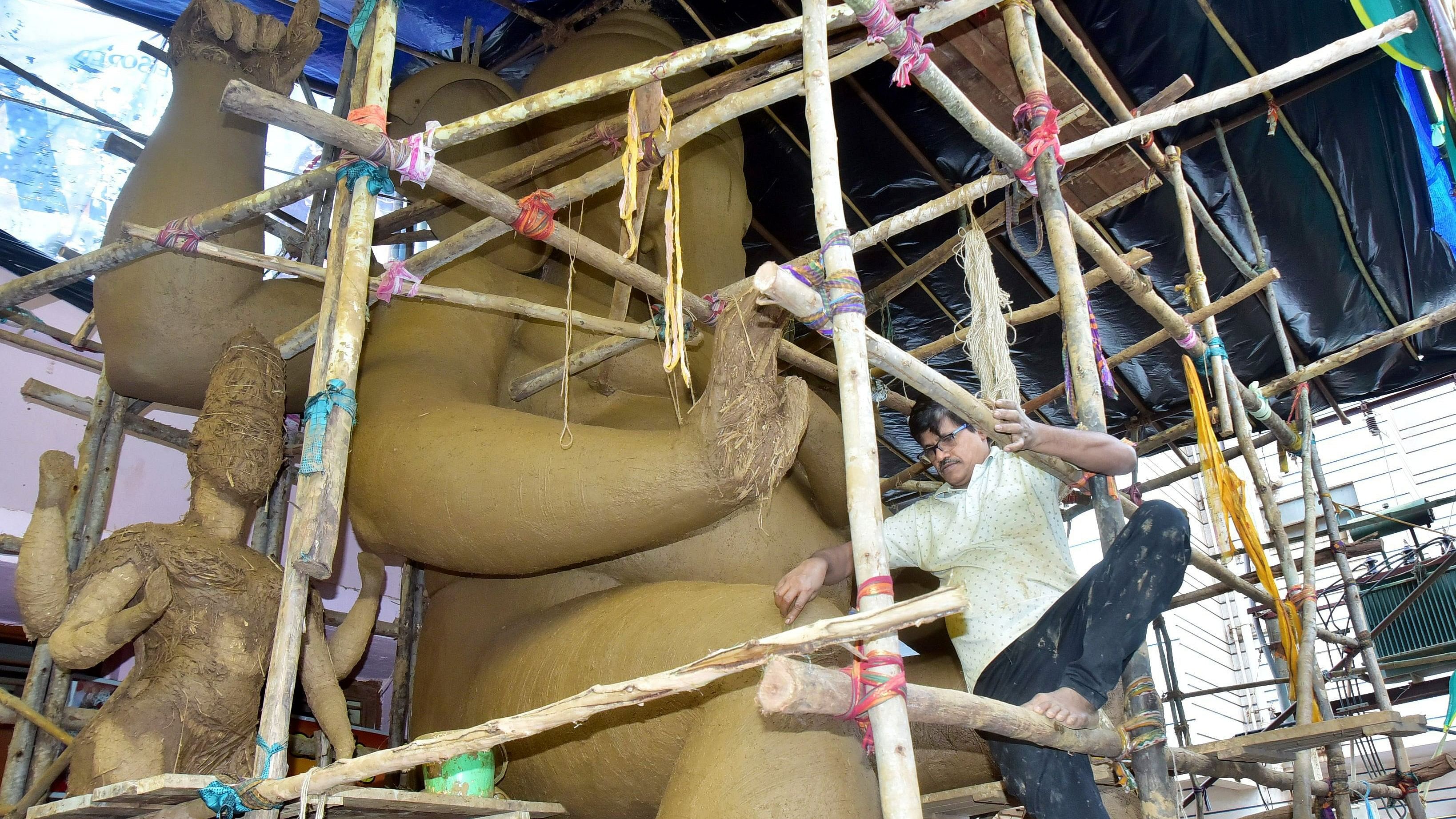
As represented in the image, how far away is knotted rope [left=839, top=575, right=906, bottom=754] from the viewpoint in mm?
2039

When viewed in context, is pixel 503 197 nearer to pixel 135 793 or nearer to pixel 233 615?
pixel 233 615

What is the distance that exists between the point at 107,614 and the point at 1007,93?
3612 millimetres

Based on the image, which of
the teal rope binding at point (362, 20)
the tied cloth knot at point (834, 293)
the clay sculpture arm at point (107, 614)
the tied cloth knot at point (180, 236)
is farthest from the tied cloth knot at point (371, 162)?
the clay sculpture arm at point (107, 614)

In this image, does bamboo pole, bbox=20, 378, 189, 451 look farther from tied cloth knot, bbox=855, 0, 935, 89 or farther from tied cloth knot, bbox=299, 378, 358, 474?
tied cloth knot, bbox=855, 0, 935, 89

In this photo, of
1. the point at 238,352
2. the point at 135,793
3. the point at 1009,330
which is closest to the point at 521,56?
the point at 238,352

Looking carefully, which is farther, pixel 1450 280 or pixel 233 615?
pixel 1450 280

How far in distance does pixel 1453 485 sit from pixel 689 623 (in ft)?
36.1

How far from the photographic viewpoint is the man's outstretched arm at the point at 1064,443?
8.43 ft

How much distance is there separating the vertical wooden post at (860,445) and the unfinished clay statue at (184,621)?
1884 mm

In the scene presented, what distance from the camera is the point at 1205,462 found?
13.5ft

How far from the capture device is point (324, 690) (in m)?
3.36

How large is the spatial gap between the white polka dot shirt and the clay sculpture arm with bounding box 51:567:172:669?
2064 millimetres

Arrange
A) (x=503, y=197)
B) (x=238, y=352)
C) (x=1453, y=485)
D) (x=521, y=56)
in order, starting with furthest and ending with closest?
(x=1453, y=485) → (x=521, y=56) → (x=238, y=352) → (x=503, y=197)

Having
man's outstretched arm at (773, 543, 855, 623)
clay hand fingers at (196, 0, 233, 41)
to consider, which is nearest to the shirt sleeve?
man's outstretched arm at (773, 543, 855, 623)
